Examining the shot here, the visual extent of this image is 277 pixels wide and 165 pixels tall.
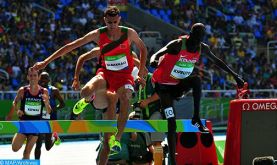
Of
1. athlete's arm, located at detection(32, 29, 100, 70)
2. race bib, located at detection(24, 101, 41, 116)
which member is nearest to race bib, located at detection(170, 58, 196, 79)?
athlete's arm, located at detection(32, 29, 100, 70)

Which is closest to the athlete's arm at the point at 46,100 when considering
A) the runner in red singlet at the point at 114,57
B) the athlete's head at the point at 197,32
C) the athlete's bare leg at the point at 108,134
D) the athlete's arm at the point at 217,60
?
the athlete's bare leg at the point at 108,134

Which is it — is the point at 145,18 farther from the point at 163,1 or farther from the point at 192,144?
the point at 192,144

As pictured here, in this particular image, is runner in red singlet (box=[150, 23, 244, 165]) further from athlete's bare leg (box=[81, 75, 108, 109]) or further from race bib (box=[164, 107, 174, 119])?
athlete's bare leg (box=[81, 75, 108, 109])

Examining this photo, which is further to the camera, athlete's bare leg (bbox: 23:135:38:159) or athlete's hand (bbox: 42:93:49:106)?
athlete's hand (bbox: 42:93:49:106)

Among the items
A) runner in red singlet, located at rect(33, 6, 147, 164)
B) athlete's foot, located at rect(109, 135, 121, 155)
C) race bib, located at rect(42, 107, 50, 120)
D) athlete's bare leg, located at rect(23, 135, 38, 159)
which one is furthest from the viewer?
race bib, located at rect(42, 107, 50, 120)

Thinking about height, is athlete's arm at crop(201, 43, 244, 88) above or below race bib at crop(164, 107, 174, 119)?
above

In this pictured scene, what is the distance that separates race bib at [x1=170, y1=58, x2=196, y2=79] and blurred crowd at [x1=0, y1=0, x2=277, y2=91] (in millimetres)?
15012

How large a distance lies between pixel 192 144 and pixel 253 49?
83.7ft

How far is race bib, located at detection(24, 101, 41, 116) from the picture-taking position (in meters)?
13.3

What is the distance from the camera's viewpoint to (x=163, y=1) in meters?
36.6

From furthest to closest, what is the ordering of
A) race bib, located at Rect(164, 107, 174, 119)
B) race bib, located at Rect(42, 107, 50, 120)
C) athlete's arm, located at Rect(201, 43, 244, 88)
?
1. race bib, located at Rect(42, 107, 50, 120)
2. athlete's arm, located at Rect(201, 43, 244, 88)
3. race bib, located at Rect(164, 107, 174, 119)

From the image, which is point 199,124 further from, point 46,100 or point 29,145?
point 46,100

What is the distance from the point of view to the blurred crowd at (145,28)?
2725cm

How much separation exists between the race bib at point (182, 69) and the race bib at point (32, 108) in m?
3.79
